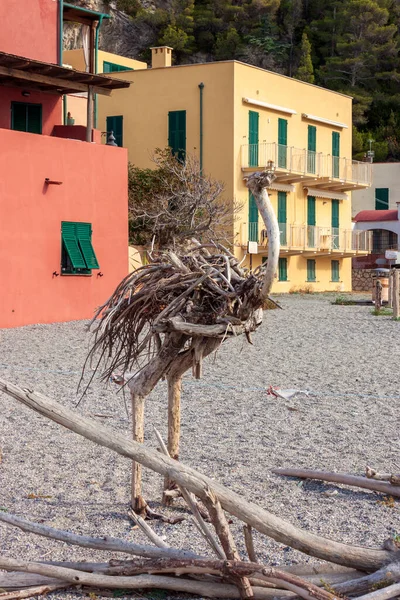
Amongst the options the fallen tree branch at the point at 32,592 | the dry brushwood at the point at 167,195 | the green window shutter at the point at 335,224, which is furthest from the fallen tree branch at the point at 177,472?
the green window shutter at the point at 335,224

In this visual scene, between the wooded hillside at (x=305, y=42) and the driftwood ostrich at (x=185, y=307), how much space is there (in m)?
49.4

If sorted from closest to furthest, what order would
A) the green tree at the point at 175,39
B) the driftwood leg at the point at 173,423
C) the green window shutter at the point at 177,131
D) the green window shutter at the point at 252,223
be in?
1. the driftwood leg at the point at 173,423
2. the green window shutter at the point at 252,223
3. the green window shutter at the point at 177,131
4. the green tree at the point at 175,39

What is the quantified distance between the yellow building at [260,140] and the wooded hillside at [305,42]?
715 inches

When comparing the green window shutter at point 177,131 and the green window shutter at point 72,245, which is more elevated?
the green window shutter at point 177,131

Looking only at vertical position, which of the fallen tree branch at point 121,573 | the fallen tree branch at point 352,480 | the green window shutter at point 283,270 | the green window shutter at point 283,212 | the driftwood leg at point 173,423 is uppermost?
the green window shutter at point 283,212

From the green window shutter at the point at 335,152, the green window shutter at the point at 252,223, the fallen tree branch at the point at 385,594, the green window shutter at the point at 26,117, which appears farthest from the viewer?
the green window shutter at the point at 335,152

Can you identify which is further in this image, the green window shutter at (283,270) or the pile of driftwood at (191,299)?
the green window shutter at (283,270)

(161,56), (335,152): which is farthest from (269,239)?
Answer: (161,56)

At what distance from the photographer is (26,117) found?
840 inches

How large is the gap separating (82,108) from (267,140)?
28.4 feet

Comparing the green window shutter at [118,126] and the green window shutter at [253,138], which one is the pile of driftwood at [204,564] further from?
the green window shutter at [118,126]

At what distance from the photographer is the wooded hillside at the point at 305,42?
5528 centimetres

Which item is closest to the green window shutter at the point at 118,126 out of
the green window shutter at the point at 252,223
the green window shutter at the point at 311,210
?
the green window shutter at the point at 252,223

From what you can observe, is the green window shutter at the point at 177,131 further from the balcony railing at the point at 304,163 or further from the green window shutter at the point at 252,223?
the green window shutter at the point at 252,223
